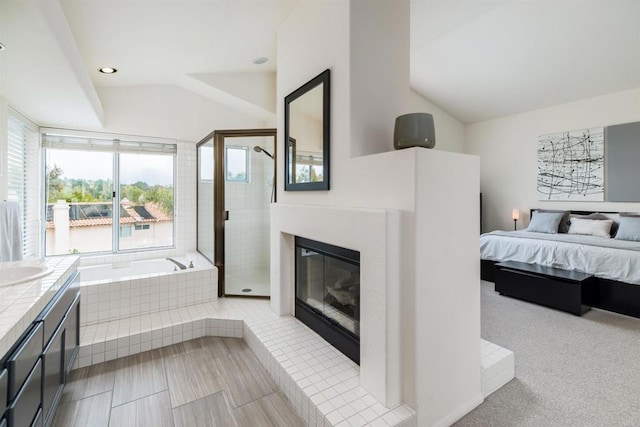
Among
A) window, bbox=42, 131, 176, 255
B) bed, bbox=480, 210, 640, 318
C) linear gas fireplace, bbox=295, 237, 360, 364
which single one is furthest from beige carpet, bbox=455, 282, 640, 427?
window, bbox=42, 131, 176, 255

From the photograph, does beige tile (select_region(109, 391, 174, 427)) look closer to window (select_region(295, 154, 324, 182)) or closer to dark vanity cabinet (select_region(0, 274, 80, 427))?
dark vanity cabinet (select_region(0, 274, 80, 427))

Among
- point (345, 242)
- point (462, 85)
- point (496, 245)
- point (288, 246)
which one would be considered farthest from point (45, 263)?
point (462, 85)

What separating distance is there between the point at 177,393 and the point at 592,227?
542cm

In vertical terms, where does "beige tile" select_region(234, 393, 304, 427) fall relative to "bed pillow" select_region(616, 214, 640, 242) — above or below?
below

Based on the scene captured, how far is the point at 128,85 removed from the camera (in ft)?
11.8

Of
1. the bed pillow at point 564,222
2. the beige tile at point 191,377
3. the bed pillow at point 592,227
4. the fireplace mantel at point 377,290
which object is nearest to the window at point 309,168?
the fireplace mantel at point 377,290

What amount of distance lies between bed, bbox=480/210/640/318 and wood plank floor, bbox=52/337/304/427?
3.58m

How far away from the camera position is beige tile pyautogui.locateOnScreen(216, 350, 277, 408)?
1.92 meters

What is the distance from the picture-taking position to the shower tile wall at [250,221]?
3.43 metres

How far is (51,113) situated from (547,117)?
276 inches

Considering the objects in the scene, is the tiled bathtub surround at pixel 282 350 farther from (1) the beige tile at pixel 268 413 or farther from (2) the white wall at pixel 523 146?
(2) the white wall at pixel 523 146

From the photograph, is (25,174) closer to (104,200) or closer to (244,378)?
(104,200)

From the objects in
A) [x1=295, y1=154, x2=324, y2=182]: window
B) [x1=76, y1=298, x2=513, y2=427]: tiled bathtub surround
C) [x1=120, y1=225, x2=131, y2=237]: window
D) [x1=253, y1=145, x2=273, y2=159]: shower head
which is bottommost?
[x1=76, y1=298, x2=513, y2=427]: tiled bathtub surround

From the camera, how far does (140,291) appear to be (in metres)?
2.75
